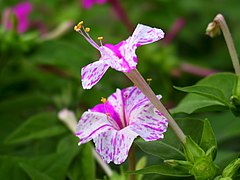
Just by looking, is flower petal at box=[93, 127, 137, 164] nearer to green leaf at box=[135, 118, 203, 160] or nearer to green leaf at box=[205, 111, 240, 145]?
green leaf at box=[135, 118, 203, 160]

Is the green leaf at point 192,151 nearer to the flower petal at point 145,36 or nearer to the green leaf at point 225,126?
the flower petal at point 145,36

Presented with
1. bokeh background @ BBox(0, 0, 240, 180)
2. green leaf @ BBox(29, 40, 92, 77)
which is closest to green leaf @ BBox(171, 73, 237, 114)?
bokeh background @ BBox(0, 0, 240, 180)

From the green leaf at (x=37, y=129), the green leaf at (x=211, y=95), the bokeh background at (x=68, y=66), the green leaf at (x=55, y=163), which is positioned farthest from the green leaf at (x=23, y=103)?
the green leaf at (x=211, y=95)

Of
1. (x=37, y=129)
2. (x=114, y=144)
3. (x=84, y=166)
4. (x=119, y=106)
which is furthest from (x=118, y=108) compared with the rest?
(x=37, y=129)

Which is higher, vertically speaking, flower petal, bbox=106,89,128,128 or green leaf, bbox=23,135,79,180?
flower petal, bbox=106,89,128,128

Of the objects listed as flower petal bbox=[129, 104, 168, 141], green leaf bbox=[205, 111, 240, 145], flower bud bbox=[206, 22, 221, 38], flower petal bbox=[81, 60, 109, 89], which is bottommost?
green leaf bbox=[205, 111, 240, 145]
